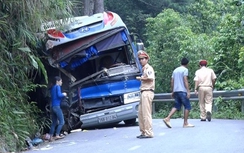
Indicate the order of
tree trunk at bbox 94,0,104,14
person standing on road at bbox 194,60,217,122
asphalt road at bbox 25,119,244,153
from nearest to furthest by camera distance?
asphalt road at bbox 25,119,244,153, person standing on road at bbox 194,60,217,122, tree trunk at bbox 94,0,104,14

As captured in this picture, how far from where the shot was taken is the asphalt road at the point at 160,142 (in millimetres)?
10383

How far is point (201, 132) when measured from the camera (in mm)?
13133

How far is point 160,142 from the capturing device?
1144cm

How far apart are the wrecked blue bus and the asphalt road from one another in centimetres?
61

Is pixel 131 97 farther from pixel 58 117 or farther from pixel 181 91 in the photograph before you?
pixel 58 117

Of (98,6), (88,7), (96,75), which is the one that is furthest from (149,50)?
(96,75)

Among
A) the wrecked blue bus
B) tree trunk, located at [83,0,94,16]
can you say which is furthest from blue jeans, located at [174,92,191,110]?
tree trunk, located at [83,0,94,16]

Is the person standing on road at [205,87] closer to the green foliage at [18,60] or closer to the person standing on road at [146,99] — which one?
the person standing on road at [146,99]

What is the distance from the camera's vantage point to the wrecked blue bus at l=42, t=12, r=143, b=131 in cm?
1505

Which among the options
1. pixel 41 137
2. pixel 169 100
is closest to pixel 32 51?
pixel 41 137

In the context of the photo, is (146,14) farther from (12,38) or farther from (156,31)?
(12,38)

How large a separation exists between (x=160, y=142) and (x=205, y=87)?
622 centimetres

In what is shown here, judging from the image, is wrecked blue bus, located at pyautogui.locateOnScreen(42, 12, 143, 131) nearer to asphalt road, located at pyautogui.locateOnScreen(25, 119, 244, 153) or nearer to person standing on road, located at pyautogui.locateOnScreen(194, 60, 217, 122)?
asphalt road, located at pyautogui.locateOnScreen(25, 119, 244, 153)

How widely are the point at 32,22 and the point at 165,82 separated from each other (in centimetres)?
1500
